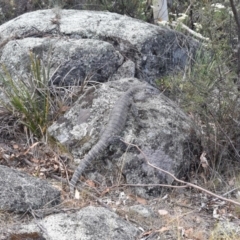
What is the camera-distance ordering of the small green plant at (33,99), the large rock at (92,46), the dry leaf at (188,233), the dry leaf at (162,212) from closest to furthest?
1. the dry leaf at (188,233)
2. the dry leaf at (162,212)
3. the small green plant at (33,99)
4. the large rock at (92,46)

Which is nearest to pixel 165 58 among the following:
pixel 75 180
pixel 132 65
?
pixel 132 65

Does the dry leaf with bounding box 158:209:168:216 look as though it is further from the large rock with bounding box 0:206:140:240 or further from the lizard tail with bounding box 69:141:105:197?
the lizard tail with bounding box 69:141:105:197

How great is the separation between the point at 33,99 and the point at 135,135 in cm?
114

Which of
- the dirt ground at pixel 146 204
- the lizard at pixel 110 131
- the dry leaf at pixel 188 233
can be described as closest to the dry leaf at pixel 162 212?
the dirt ground at pixel 146 204

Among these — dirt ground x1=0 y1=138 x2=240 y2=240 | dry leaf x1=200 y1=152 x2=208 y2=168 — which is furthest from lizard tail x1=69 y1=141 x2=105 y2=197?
dry leaf x1=200 y1=152 x2=208 y2=168

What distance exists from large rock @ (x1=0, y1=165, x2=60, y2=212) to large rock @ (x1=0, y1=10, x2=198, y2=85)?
192 cm

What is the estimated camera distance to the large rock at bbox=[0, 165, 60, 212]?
4.23 m

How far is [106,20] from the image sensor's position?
23.3 feet

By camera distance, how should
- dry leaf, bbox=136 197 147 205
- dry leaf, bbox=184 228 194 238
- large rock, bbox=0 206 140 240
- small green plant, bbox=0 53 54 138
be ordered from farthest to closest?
small green plant, bbox=0 53 54 138, dry leaf, bbox=136 197 147 205, dry leaf, bbox=184 228 194 238, large rock, bbox=0 206 140 240

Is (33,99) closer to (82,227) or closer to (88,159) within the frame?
(88,159)

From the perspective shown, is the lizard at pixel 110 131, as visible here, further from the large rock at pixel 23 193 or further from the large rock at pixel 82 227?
the large rock at pixel 82 227

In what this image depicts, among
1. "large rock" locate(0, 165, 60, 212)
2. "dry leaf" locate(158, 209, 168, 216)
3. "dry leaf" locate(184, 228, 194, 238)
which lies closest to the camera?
"large rock" locate(0, 165, 60, 212)

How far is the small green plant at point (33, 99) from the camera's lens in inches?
219

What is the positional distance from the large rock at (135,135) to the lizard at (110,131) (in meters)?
0.07
